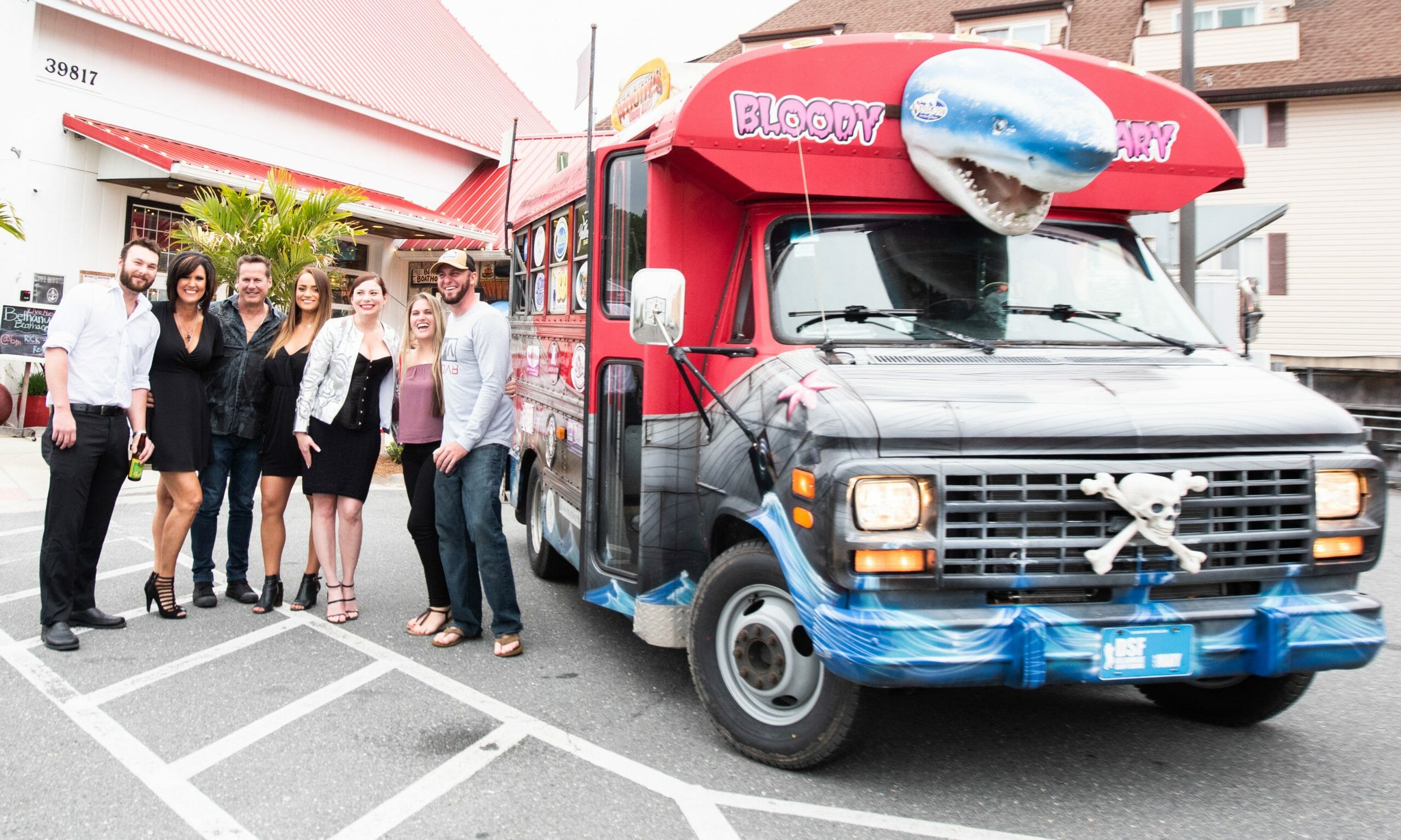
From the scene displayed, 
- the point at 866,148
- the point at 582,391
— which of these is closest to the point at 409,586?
the point at 582,391

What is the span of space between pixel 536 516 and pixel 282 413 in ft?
6.33

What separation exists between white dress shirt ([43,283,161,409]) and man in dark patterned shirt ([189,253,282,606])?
1.78 ft

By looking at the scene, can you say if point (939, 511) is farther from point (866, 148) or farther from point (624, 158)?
point (624, 158)

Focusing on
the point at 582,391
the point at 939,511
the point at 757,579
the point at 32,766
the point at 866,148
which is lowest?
the point at 32,766

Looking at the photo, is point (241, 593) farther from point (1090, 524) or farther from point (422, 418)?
point (1090, 524)

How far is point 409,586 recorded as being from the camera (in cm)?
681

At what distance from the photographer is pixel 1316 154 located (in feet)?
72.4

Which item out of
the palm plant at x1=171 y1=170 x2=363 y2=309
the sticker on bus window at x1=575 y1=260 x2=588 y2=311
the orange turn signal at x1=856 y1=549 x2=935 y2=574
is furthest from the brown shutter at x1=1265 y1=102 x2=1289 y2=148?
the orange turn signal at x1=856 y1=549 x2=935 y2=574

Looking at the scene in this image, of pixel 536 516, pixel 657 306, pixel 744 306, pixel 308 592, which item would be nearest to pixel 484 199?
pixel 536 516

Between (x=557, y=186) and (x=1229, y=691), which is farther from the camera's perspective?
(x=557, y=186)

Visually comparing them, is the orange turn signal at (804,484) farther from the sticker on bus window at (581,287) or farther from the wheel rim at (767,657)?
the sticker on bus window at (581,287)

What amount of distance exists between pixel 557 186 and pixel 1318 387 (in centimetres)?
1836

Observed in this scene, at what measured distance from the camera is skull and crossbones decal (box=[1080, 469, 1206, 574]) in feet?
10.6

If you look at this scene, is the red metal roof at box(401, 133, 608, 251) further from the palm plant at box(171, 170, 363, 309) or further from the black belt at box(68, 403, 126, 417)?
the black belt at box(68, 403, 126, 417)
